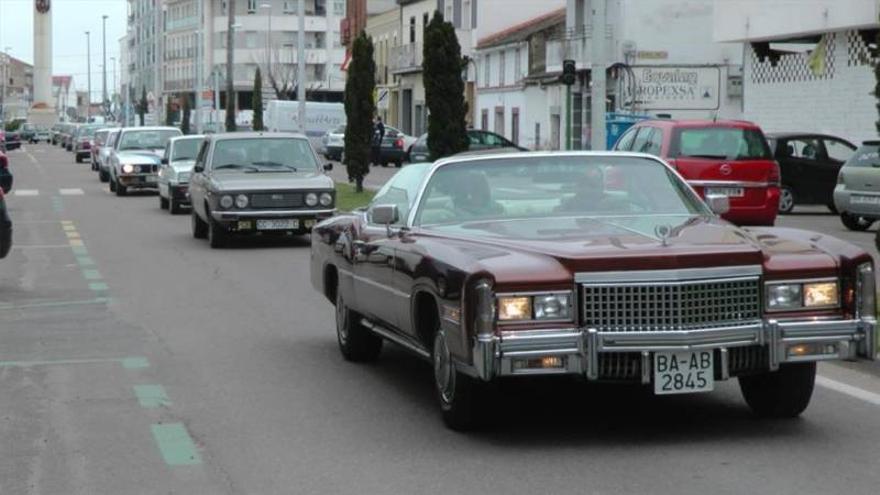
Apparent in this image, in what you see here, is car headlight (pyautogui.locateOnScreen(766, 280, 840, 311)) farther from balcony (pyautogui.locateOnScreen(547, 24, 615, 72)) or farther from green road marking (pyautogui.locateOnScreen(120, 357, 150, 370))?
balcony (pyautogui.locateOnScreen(547, 24, 615, 72))

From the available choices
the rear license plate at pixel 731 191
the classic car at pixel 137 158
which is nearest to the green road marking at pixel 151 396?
the rear license plate at pixel 731 191

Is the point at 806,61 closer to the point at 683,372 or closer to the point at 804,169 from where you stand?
the point at 804,169

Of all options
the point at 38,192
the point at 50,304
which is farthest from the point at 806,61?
the point at 50,304

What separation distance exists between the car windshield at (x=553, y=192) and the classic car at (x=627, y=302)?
28mm

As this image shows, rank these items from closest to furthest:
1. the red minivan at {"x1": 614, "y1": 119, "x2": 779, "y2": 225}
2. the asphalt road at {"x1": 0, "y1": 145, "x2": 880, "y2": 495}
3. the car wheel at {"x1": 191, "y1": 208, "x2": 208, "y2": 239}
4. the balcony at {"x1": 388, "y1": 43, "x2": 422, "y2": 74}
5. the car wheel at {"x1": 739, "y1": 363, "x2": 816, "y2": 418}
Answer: the asphalt road at {"x1": 0, "y1": 145, "x2": 880, "y2": 495} → the car wheel at {"x1": 739, "y1": 363, "x2": 816, "y2": 418} → the red minivan at {"x1": 614, "y1": 119, "x2": 779, "y2": 225} → the car wheel at {"x1": 191, "y1": 208, "x2": 208, "y2": 239} → the balcony at {"x1": 388, "y1": 43, "x2": 422, "y2": 74}

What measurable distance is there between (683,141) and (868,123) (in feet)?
56.0

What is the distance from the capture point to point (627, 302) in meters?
7.96

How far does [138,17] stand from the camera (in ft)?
439

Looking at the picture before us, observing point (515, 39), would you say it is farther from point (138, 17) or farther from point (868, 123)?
point (138, 17)

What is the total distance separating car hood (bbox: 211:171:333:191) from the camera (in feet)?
72.1

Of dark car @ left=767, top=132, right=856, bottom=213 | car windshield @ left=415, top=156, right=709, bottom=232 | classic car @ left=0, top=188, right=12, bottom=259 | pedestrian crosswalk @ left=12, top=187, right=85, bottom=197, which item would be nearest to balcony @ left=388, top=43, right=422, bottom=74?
pedestrian crosswalk @ left=12, top=187, right=85, bottom=197

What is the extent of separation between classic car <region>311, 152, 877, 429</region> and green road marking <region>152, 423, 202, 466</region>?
4.57ft

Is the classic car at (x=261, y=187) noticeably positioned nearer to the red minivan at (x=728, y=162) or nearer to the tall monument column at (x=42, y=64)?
the red minivan at (x=728, y=162)

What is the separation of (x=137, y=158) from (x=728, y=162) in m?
18.3
